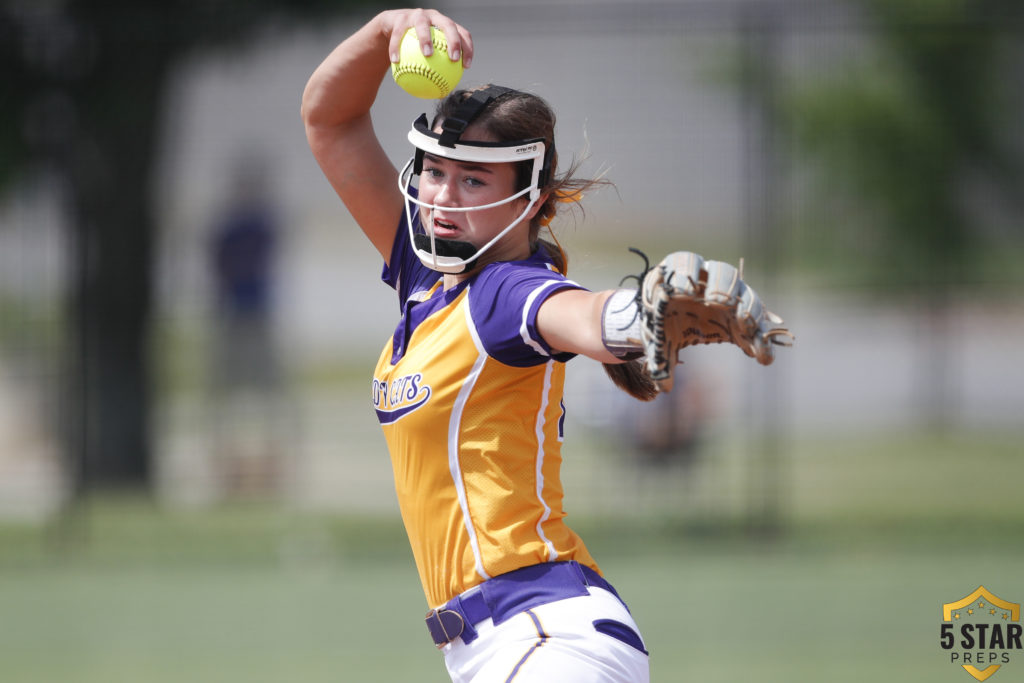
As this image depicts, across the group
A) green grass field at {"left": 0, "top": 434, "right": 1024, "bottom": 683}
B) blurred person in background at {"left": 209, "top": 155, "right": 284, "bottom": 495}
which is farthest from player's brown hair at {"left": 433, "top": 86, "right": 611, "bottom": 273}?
blurred person in background at {"left": 209, "top": 155, "right": 284, "bottom": 495}

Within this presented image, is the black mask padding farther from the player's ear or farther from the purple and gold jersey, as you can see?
the player's ear

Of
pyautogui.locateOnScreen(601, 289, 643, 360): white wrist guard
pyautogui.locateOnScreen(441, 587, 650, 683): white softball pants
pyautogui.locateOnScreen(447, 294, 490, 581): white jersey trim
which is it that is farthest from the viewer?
pyautogui.locateOnScreen(447, 294, 490, 581): white jersey trim

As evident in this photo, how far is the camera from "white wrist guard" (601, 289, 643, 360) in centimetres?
244

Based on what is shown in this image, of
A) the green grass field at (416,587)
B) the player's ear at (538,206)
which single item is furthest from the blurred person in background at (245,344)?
the player's ear at (538,206)

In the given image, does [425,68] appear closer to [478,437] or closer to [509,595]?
[478,437]

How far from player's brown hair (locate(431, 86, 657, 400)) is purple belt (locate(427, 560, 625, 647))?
456mm

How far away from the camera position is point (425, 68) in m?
3.14

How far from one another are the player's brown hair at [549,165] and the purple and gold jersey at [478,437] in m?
0.19

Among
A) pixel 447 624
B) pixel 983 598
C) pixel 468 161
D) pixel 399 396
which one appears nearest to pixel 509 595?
pixel 447 624

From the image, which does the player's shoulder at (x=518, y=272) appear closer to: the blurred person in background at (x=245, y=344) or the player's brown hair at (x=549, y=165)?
the player's brown hair at (x=549, y=165)

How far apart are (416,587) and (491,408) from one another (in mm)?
5660

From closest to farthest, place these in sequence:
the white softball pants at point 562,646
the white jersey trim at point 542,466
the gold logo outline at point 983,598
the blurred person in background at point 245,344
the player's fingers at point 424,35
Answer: the white softball pants at point 562,646, the white jersey trim at point 542,466, the player's fingers at point 424,35, the gold logo outline at point 983,598, the blurred person in background at point 245,344

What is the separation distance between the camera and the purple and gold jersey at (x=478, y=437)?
2854 millimetres

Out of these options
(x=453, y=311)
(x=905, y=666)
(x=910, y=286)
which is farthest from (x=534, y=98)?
(x=910, y=286)
